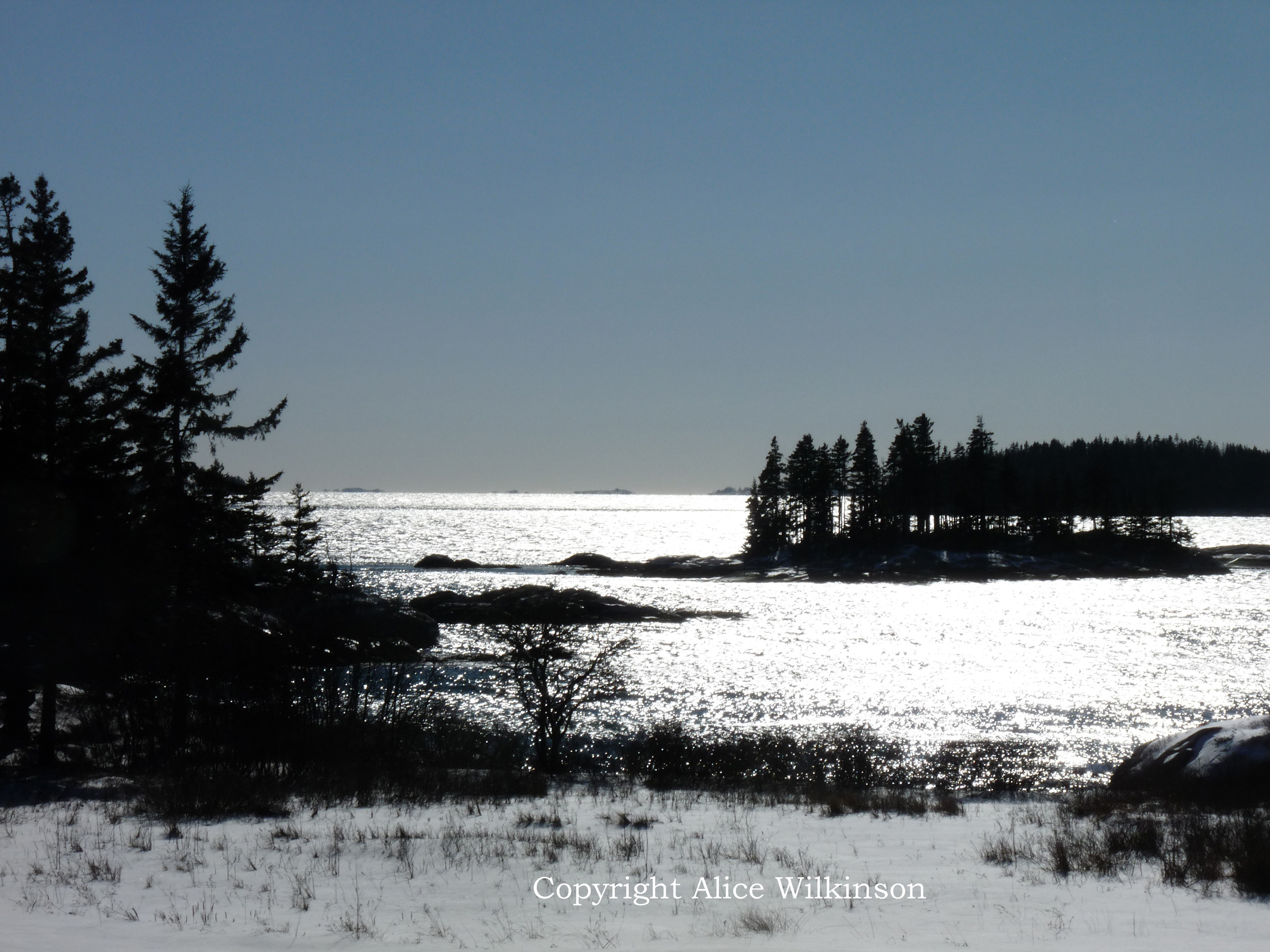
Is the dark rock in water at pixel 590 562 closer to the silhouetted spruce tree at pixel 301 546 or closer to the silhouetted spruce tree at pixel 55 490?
the silhouetted spruce tree at pixel 301 546

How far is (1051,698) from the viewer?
34.9 meters

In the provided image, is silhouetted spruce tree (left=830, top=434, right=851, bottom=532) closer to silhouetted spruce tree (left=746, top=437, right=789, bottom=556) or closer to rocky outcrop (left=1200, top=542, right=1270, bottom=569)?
silhouetted spruce tree (left=746, top=437, right=789, bottom=556)

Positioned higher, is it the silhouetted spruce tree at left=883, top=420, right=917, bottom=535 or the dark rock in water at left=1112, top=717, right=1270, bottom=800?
the silhouetted spruce tree at left=883, top=420, right=917, bottom=535

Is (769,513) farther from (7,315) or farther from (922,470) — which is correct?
(7,315)

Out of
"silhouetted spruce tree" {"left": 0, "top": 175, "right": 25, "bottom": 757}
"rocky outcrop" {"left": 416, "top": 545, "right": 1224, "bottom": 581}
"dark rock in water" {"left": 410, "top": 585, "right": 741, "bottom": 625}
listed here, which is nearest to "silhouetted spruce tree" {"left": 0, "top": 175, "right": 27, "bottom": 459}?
"silhouetted spruce tree" {"left": 0, "top": 175, "right": 25, "bottom": 757}

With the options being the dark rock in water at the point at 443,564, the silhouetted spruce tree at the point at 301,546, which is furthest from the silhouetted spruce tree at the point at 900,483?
the silhouetted spruce tree at the point at 301,546

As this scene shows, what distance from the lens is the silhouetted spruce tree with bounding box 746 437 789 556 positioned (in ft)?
379

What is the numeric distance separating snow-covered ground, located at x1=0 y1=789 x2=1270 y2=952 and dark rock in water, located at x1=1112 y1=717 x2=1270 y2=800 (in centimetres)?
559

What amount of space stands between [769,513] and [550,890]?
4400 inches

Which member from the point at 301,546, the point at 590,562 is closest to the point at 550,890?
the point at 301,546

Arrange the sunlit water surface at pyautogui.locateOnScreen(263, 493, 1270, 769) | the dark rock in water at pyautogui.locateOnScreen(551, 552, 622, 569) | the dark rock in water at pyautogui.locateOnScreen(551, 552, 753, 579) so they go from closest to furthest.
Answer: the sunlit water surface at pyautogui.locateOnScreen(263, 493, 1270, 769) → the dark rock in water at pyautogui.locateOnScreen(551, 552, 753, 579) → the dark rock in water at pyautogui.locateOnScreen(551, 552, 622, 569)

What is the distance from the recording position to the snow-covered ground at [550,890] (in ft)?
21.9

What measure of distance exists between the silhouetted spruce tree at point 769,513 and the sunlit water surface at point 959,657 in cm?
2209

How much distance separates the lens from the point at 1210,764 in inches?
588
